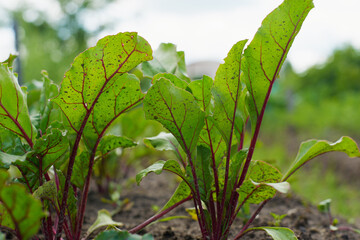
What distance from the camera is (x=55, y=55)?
1600cm

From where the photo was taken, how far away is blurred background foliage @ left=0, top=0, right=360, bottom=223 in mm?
3228

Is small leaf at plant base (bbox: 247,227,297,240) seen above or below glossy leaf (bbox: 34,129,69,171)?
below

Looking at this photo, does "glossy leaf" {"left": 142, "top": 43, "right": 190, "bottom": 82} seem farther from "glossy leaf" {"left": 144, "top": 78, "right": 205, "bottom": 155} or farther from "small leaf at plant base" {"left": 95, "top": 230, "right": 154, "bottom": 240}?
"small leaf at plant base" {"left": 95, "top": 230, "right": 154, "bottom": 240}

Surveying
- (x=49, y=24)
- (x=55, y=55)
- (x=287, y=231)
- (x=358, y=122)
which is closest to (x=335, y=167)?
(x=358, y=122)

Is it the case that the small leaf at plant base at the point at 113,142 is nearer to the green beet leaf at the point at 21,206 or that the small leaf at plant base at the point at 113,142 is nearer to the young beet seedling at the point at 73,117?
the young beet seedling at the point at 73,117

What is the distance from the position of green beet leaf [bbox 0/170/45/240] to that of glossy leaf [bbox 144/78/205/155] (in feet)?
1.29

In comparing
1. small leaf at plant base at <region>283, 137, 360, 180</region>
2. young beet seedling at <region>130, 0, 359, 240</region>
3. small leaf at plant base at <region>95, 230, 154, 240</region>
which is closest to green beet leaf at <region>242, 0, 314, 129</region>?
young beet seedling at <region>130, 0, 359, 240</region>

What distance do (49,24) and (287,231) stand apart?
1941 centimetres

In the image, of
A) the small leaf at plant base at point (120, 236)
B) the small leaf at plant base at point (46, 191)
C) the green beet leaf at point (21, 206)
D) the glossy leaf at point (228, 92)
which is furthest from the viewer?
the glossy leaf at point (228, 92)

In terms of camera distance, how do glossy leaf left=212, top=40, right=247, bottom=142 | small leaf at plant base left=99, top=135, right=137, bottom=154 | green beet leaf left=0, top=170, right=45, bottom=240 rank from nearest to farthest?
green beet leaf left=0, top=170, right=45, bottom=240 < glossy leaf left=212, top=40, right=247, bottom=142 < small leaf at plant base left=99, top=135, right=137, bottom=154

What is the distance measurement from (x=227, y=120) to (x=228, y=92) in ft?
0.28

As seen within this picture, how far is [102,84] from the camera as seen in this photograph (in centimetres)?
100

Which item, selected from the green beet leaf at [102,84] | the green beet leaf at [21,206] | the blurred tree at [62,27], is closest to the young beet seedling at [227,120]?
the green beet leaf at [102,84]

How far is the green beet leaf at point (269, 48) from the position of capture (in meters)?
0.97
